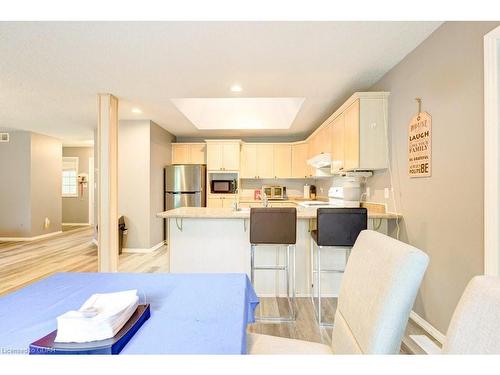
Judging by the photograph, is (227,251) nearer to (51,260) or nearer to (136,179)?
(136,179)

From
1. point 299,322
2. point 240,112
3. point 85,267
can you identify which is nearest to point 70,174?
point 85,267

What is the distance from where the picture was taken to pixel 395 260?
784 millimetres

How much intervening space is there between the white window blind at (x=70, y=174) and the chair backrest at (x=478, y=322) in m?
9.62

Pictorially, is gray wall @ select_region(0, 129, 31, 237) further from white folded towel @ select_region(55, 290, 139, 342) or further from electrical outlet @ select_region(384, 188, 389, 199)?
electrical outlet @ select_region(384, 188, 389, 199)

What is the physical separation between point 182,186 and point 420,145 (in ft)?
13.8


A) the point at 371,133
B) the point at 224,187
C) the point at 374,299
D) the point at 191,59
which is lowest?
the point at 374,299

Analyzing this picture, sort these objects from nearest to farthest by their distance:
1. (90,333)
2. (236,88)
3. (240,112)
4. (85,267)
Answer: (90,333) → (236,88) → (85,267) → (240,112)

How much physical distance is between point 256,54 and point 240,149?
11.0 feet

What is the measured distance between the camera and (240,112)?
15.9 feet

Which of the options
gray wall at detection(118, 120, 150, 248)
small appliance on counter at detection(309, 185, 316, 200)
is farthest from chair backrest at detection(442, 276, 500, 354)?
small appliance on counter at detection(309, 185, 316, 200)

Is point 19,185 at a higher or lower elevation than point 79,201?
higher

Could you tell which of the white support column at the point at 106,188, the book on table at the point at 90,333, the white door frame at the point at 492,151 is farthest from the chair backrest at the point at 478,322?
the white support column at the point at 106,188

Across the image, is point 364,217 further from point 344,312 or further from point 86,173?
point 86,173

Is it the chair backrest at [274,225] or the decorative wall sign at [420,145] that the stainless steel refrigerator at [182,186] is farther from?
the decorative wall sign at [420,145]
